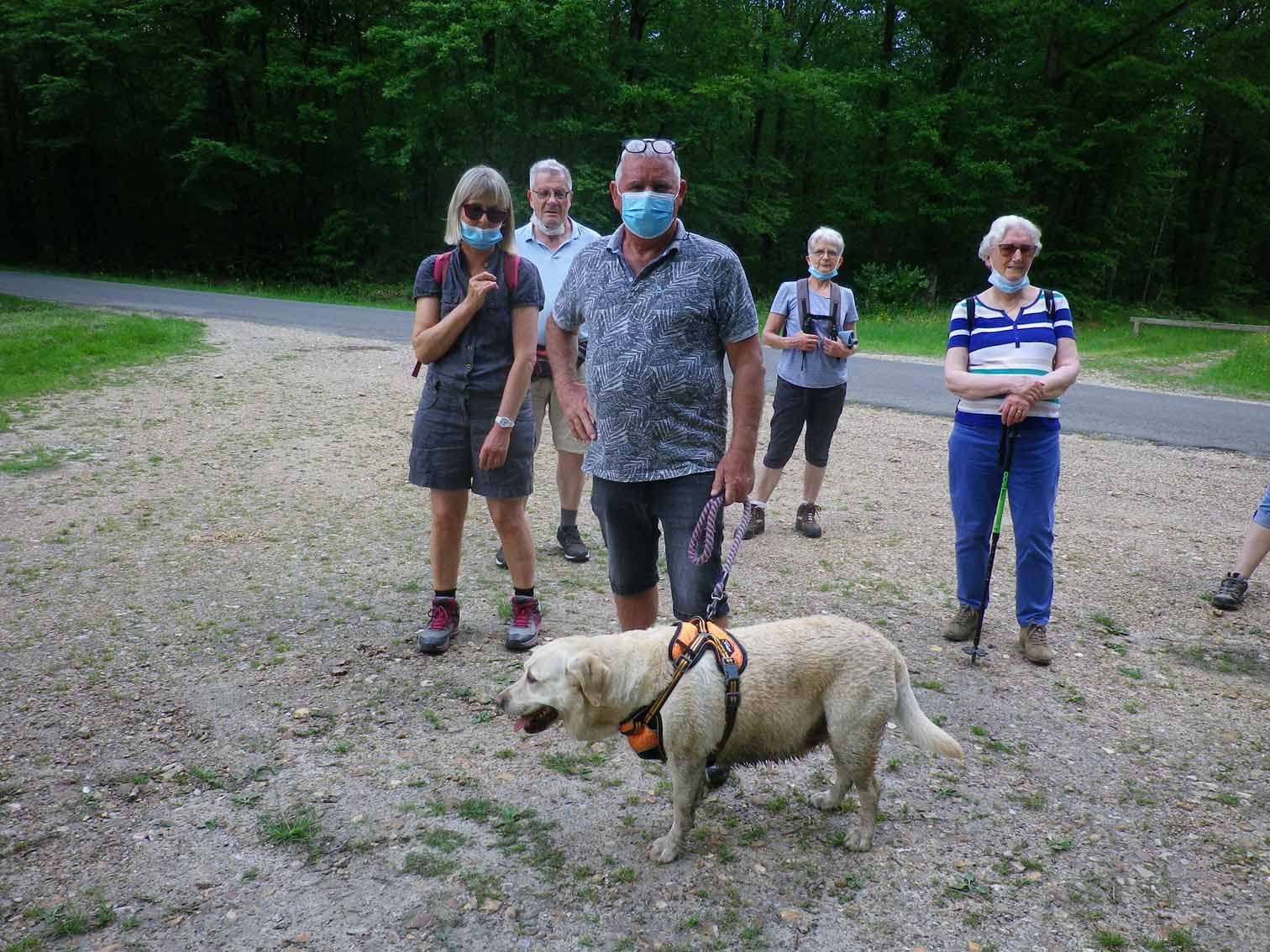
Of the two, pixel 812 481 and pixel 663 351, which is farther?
pixel 812 481

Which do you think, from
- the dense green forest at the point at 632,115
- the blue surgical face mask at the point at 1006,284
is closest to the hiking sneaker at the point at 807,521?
the blue surgical face mask at the point at 1006,284

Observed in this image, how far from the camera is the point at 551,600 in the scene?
4738mm

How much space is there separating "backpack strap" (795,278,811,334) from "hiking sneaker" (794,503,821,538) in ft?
4.03

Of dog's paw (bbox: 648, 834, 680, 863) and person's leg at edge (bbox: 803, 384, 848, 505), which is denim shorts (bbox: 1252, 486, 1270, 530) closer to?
person's leg at edge (bbox: 803, 384, 848, 505)

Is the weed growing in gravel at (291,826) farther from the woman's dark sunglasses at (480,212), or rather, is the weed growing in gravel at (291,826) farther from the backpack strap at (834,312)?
the backpack strap at (834,312)

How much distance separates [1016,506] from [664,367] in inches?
Answer: 87.4

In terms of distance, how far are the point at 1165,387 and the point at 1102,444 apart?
4660mm

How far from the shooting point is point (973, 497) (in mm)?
4273

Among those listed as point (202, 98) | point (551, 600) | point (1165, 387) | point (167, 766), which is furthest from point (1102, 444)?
point (202, 98)

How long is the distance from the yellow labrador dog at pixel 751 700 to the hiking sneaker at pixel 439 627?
1487mm

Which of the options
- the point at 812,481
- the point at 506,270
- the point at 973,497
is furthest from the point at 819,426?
the point at 506,270

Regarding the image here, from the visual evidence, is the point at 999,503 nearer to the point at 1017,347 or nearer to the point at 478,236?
the point at 1017,347

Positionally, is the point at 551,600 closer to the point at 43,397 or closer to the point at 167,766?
the point at 167,766

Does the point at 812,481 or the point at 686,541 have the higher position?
the point at 686,541
